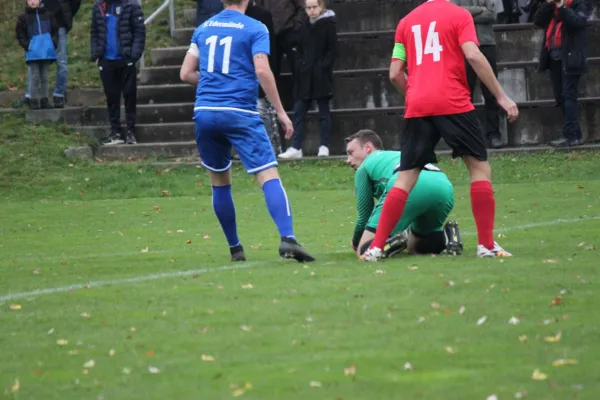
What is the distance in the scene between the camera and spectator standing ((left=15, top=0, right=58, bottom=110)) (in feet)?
73.8

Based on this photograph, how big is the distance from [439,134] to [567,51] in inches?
421

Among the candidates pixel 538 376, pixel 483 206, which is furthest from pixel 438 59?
pixel 538 376

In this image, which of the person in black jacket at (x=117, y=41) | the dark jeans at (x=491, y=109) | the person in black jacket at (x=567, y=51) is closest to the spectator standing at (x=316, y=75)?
the dark jeans at (x=491, y=109)

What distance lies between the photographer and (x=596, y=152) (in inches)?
788

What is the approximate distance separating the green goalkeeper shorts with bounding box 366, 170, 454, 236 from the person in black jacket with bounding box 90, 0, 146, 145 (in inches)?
448

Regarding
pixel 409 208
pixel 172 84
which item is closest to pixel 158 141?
pixel 172 84

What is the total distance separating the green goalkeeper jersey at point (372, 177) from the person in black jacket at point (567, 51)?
9909 millimetres

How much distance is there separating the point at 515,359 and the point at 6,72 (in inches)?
820

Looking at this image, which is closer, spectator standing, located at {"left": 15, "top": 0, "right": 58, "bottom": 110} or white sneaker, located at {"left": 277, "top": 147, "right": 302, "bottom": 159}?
white sneaker, located at {"left": 277, "top": 147, "right": 302, "bottom": 159}

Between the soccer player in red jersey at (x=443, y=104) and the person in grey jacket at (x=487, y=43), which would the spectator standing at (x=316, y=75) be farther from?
the soccer player in red jersey at (x=443, y=104)

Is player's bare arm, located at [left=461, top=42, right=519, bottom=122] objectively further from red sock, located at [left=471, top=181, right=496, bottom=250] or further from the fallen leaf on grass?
the fallen leaf on grass

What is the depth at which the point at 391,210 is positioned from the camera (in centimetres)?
983

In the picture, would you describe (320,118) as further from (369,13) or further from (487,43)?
(369,13)

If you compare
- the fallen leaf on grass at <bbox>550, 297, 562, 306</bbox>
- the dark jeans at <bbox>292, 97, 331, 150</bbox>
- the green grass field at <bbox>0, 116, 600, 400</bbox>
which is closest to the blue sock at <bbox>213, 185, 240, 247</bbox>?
the green grass field at <bbox>0, 116, 600, 400</bbox>
